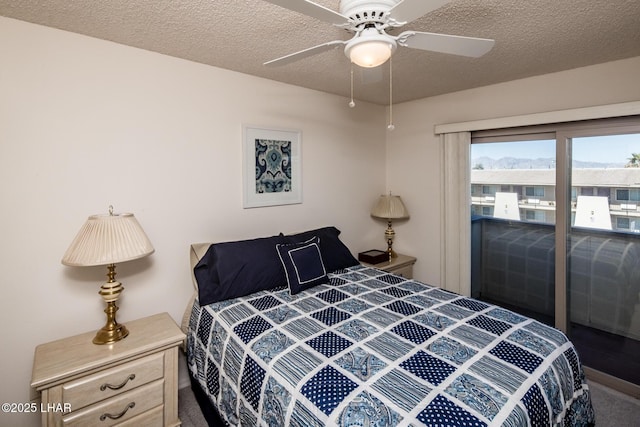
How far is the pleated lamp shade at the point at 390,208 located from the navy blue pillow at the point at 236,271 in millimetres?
1486

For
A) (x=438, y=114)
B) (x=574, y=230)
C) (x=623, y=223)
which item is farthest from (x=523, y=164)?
(x=438, y=114)

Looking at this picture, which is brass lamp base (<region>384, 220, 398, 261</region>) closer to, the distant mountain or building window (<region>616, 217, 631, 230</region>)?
the distant mountain

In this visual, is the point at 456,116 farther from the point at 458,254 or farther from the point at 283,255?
the point at 283,255

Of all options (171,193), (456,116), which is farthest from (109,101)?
(456,116)

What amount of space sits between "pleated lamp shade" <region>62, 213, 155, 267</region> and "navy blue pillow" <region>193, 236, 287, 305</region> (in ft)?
1.59

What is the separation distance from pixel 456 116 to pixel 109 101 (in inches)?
115

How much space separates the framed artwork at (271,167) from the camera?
2649 millimetres

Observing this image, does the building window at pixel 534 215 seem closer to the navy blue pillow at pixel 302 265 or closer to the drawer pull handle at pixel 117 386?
the navy blue pillow at pixel 302 265

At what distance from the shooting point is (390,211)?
11.3ft

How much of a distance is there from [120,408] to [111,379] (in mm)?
183

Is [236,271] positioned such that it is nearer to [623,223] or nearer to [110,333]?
[110,333]

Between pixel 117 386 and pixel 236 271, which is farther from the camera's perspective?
pixel 236 271

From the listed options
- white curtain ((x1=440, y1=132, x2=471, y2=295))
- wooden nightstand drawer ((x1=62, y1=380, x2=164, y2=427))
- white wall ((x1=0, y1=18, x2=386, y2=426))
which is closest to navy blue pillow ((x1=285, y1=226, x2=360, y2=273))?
white wall ((x1=0, y1=18, x2=386, y2=426))

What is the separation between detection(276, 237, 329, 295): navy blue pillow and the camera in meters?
2.30
